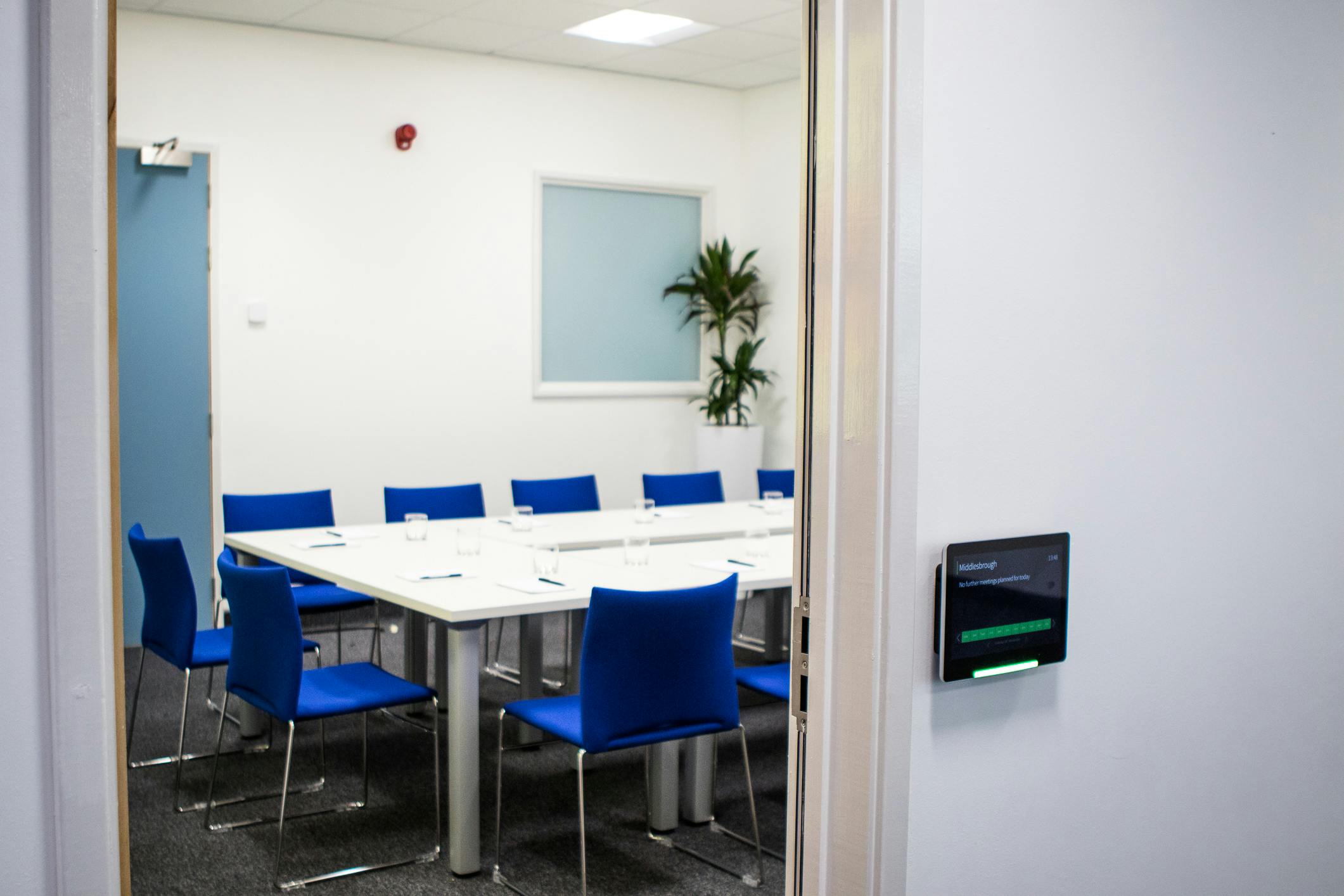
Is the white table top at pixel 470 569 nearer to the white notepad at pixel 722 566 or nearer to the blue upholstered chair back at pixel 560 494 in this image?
the white notepad at pixel 722 566

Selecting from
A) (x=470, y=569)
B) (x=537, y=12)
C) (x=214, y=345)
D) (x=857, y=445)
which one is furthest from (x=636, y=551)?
(x=537, y=12)

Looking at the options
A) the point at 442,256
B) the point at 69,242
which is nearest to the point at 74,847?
the point at 69,242

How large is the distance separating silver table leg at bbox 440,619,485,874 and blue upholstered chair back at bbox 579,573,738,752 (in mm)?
448

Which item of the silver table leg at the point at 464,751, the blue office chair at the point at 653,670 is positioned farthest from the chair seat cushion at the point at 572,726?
the silver table leg at the point at 464,751

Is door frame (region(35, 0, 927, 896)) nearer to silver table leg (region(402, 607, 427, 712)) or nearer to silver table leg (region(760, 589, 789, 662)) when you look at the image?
silver table leg (region(402, 607, 427, 712))

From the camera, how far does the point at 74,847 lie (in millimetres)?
1013

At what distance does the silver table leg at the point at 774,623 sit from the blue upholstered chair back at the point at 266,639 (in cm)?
266

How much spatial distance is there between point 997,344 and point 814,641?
495mm

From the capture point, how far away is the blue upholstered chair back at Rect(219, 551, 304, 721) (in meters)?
3.36

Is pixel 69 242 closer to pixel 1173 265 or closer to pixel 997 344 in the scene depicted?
pixel 997 344

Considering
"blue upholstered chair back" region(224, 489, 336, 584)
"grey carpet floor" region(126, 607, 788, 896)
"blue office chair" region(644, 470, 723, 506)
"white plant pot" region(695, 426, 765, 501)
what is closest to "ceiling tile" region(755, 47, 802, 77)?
"white plant pot" region(695, 426, 765, 501)

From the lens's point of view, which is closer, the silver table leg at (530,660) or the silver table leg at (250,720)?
the silver table leg at (530,660)

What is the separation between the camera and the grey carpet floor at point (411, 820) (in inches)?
134

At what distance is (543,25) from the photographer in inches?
265
